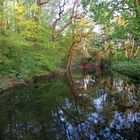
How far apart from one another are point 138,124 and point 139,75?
842 inches

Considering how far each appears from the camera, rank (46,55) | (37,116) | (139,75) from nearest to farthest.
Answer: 1. (37,116)
2. (139,75)
3. (46,55)

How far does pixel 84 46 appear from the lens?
61656 millimetres

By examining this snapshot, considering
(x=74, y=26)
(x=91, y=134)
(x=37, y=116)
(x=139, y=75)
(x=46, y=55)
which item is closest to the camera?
(x=91, y=134)

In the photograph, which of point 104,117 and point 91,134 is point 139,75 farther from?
point 91,134

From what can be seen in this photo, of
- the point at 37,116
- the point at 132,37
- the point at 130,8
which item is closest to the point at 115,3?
the point at 130,8

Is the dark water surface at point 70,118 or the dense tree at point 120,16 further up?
the dense tree at point 120,16

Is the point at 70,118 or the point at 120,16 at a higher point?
the point at 120,16

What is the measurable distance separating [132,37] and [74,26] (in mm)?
36053

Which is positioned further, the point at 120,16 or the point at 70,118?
the point at 70,118

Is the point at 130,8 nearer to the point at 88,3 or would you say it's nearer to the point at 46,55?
the point at 88,3

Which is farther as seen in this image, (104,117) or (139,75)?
(139,75)

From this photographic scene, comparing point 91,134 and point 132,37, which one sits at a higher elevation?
point 132,37

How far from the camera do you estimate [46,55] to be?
1462 inches

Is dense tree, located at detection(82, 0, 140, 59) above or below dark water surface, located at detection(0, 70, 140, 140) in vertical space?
above
